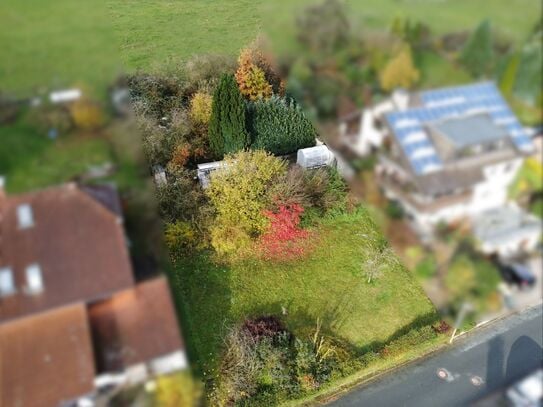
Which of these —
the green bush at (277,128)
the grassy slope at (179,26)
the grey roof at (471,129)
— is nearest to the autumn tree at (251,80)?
the green bush at (277,128)

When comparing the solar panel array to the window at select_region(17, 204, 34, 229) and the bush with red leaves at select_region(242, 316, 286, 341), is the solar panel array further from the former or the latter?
the bush with red leaves at select_region(242, 316, 286, 341)

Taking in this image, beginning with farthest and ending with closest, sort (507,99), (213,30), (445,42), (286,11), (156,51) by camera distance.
→ (156,51), (213,30), (286,11), (445,42), (507,99)

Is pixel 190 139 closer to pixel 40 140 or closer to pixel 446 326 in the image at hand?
pixel 446 326

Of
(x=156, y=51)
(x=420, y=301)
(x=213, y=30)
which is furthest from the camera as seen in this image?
(x=420, y=301)

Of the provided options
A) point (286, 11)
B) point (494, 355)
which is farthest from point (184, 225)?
point (286, 11)

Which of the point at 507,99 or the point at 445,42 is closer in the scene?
the point at 507,99

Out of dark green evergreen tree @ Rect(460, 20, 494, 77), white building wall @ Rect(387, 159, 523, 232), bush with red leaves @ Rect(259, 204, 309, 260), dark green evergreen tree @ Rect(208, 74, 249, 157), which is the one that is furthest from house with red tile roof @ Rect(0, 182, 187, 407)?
bush with red leaves @ Rect(259, 204, 309, 260)

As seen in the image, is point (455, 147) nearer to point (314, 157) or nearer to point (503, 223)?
point (503, 223)

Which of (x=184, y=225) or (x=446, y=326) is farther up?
(x=184, y=225)
